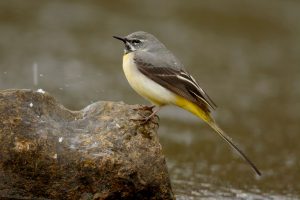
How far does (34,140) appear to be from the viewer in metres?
6.75

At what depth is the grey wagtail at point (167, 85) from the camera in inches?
302

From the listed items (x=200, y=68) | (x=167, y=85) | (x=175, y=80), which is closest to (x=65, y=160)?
(x=167, y=85)

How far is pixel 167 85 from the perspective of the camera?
7.73 meters

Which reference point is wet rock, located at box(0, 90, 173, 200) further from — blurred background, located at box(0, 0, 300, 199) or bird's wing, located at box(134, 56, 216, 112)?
blurred background, located at box(0, 0, 300, 199)

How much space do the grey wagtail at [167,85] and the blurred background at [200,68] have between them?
1.10 metres

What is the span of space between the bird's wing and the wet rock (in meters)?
0.91

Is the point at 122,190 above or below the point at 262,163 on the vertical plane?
below

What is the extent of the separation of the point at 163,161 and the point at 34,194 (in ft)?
4.23

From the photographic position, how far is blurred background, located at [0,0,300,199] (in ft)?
33.0

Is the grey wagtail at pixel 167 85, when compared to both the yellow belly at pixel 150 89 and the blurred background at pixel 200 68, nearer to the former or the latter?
the yellow belly at pixel 150 89

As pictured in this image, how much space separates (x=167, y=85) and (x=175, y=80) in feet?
0.39

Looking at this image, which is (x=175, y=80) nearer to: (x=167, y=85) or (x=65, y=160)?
(x=167, y=85)

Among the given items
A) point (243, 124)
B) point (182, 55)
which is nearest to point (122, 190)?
point (243, 124)

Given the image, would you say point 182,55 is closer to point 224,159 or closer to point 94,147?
point 224,159
